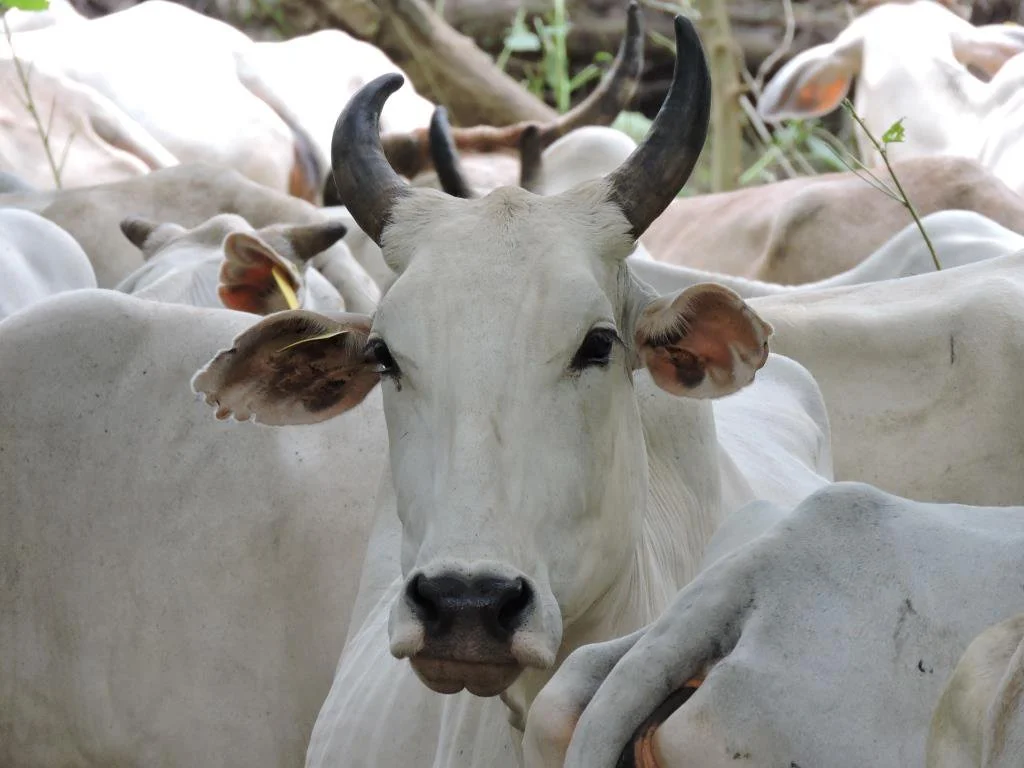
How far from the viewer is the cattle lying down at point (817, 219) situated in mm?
7371

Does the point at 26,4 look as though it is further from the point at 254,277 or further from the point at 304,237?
the point at 254,277

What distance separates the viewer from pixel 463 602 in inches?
92.0

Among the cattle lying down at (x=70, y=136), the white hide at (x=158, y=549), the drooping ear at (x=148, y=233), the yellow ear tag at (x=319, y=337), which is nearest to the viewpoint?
the yellow ear tag at (x=319, y=337)

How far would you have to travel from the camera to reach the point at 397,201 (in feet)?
9.43

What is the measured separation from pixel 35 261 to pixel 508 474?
3.72 m

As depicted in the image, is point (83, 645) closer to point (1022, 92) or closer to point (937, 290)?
point (937, 290)

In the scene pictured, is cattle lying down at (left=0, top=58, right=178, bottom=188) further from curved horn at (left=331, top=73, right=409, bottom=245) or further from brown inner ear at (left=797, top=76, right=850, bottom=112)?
curved horn at (left=331, top=73, right=409, bottom=245)

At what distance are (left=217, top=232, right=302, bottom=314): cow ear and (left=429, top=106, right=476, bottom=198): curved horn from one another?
1020 mm

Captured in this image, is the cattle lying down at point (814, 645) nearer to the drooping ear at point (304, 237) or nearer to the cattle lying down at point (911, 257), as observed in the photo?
the drooping ear at point (304, 237)

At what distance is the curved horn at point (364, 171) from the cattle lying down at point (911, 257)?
2908mm

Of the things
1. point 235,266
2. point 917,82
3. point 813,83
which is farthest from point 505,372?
point 917,82

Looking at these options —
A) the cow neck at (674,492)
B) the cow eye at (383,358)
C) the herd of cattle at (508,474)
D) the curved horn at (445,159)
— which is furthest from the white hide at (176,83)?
the cow eye at (383,358)

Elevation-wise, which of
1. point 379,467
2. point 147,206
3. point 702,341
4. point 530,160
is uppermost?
point 702,341

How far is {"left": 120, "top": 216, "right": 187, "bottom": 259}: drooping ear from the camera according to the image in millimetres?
6121
